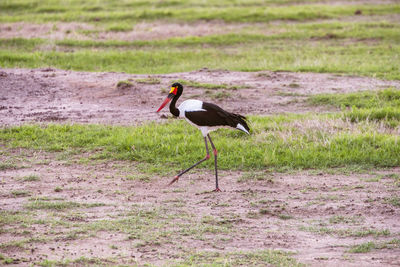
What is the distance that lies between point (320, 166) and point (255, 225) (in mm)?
2159

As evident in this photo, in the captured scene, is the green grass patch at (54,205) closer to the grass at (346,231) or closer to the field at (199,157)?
the field at (199,157)

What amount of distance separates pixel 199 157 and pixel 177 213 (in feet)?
6.43

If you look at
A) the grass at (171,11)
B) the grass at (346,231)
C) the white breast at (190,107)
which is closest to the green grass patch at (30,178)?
the white breast at (190,107)

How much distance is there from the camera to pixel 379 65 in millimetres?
12727

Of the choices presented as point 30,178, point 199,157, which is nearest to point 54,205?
point 30,178

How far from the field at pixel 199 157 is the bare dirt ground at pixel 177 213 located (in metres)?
0.02

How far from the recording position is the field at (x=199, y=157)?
4.99m

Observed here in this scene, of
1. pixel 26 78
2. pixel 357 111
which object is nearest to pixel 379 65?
pixel 357 111

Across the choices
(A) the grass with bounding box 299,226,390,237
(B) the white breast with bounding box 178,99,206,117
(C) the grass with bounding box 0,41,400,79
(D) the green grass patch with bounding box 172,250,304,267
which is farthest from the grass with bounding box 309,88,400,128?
(D) the green grass patch with bounding box 172,250,304,267

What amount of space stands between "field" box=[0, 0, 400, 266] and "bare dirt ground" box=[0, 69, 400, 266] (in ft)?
0.07

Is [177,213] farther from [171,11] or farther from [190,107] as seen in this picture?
[171,11]

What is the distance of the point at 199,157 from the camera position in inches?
303

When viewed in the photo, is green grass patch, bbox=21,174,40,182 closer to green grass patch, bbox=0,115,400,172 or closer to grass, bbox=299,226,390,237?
green grass patch, bbox=0,115,400,172

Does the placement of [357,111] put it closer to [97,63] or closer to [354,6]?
[97,63]
